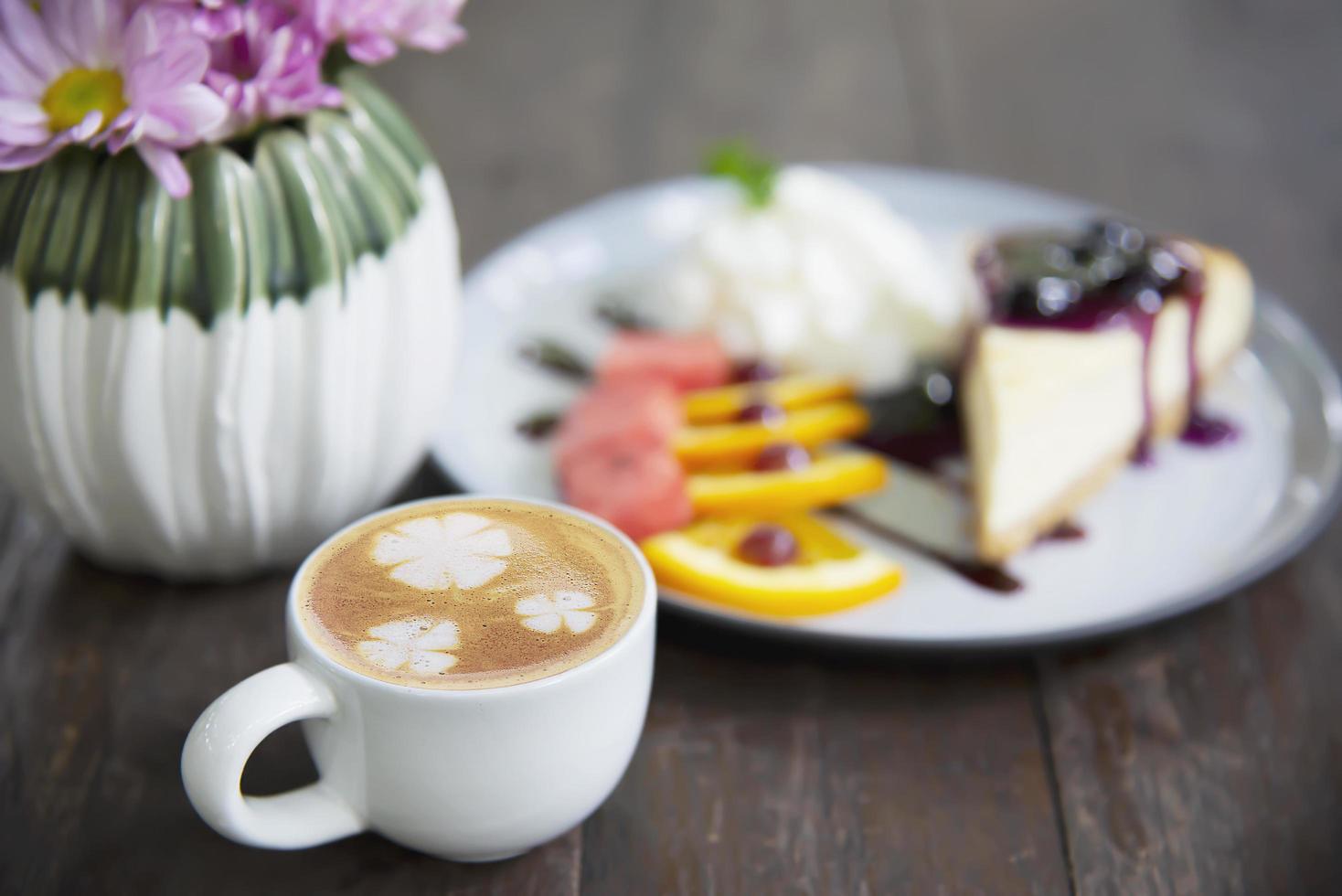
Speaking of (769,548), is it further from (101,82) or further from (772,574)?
(101,82)

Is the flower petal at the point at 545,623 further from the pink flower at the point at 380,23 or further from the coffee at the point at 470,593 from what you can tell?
the pink flower at the point at 380,23

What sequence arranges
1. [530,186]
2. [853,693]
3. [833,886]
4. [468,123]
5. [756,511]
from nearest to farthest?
[833,886] → [853,693] → [756,511] → [530,186] → [468,123]

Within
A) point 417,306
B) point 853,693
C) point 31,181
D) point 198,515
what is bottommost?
point 853,693

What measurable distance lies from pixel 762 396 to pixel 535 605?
0.73 metres

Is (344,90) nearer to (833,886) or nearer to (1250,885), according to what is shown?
(833,886)

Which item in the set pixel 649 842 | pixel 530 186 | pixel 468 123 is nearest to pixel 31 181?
pixel 649 842

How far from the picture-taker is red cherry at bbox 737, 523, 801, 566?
1378 mm

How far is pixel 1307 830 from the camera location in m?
1.15

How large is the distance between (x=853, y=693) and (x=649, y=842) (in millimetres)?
268

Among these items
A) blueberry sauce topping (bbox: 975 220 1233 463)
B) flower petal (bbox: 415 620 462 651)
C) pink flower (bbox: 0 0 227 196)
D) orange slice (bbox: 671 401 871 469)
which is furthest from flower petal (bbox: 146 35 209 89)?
blueberry sauce topping (bbox: 975 220 1233 463)

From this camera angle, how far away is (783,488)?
59.0 inches

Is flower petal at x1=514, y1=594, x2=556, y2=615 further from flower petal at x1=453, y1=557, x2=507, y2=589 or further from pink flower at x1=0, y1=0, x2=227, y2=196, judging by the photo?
pink flower at x1=0, y1=0, x2=227, y2=196

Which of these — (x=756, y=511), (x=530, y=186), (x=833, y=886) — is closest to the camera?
(x=833, y=886)

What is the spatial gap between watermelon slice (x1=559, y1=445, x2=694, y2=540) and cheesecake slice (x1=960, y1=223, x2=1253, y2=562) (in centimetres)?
34
